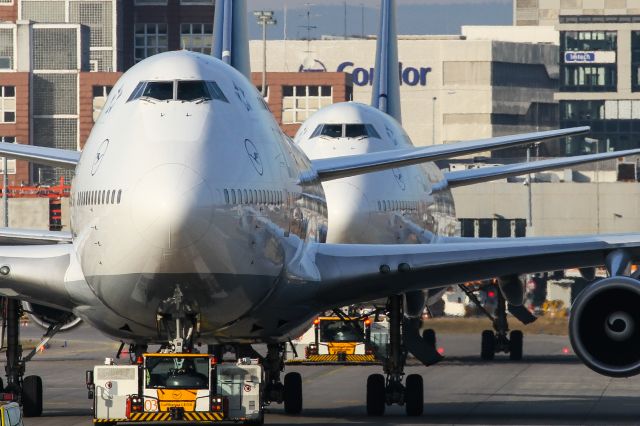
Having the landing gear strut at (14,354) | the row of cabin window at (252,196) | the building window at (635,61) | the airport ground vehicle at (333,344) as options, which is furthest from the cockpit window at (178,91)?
the building window at (635,61)

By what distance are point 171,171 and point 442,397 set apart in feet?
54.6

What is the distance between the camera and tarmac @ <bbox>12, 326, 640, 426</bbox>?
100.0 feet

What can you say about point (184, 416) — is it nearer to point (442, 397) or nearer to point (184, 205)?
point (184, 205)

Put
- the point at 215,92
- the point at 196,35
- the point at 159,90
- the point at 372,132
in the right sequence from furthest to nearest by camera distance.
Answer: the point at 196,35 → the point at 372,132 → the point at 215,92 → the point at 159,90

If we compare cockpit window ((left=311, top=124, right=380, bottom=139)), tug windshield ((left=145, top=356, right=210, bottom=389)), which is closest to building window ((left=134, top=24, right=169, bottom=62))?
cockpit window ((left=311, top=124, right=380, bottom=139))

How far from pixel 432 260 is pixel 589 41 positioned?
15325 centimetres

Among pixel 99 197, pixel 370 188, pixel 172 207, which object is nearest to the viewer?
pixel 172 207

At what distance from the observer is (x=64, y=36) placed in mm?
144500

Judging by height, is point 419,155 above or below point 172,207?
above

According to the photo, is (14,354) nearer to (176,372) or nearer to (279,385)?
(279,385)

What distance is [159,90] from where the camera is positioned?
2452 cm

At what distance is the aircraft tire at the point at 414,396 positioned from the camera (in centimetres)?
3125

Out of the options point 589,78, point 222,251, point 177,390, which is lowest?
point 177,390

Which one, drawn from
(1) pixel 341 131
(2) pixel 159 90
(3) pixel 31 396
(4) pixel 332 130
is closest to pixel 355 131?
(1) pixel 341 131
